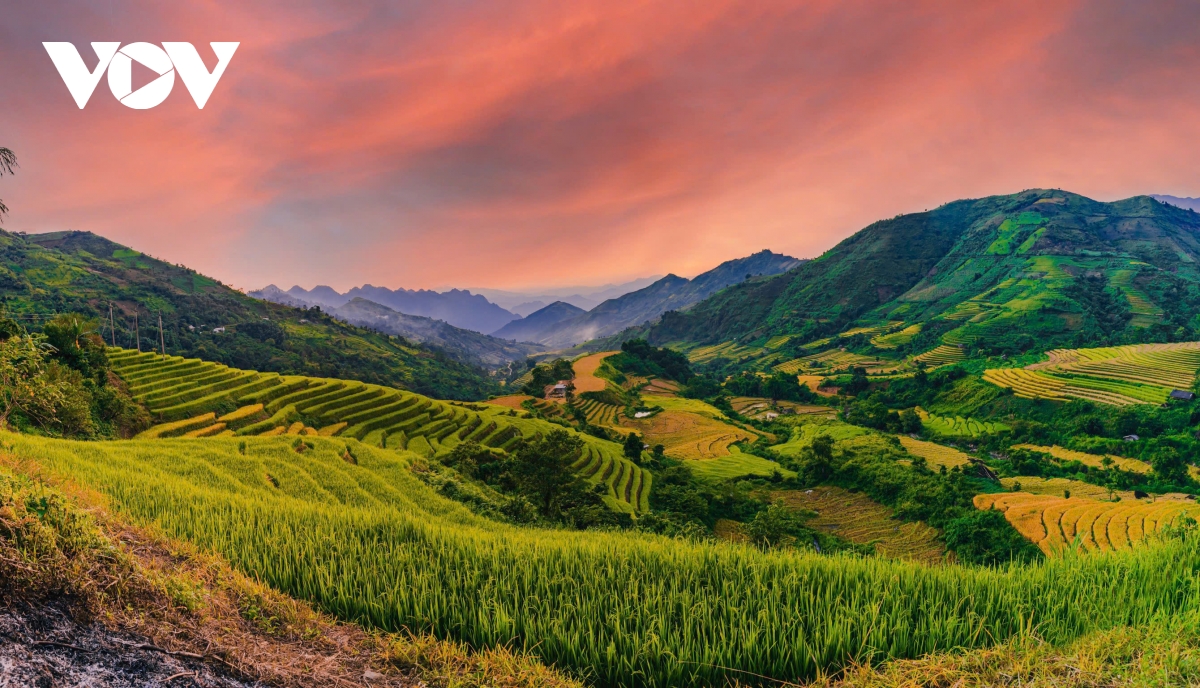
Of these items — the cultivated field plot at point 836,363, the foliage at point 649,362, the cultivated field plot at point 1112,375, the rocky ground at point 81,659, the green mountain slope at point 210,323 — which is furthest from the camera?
the foliage at point 649,362

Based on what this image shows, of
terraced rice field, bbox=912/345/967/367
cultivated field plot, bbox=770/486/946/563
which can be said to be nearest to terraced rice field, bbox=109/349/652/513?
cultivated field plot, bbox=770/486/946/563

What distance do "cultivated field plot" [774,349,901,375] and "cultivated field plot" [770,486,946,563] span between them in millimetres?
67252

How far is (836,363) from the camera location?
114438mm

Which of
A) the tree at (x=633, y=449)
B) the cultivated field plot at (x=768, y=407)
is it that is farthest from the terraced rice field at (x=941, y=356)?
the tree at (x=633, y=449)

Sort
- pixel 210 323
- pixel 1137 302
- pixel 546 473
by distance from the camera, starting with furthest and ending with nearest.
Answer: pixel 210 323 → pixel 1137 302 → pixel 546 473

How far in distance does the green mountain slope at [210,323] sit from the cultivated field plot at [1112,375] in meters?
113

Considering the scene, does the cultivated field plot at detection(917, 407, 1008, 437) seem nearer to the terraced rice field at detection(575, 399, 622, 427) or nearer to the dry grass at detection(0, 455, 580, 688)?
the terraced rice field at detection(575, 399, 622, 427)

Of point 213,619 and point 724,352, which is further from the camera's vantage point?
point 724,352

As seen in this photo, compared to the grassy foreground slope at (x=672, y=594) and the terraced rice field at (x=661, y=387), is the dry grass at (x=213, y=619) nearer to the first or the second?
the grassy foreground slope at (x=672, y=594)

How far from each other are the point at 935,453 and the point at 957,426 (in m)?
17.6

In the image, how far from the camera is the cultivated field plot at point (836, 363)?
104188 millimetres

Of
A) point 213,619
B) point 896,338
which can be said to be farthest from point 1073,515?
point 896,338

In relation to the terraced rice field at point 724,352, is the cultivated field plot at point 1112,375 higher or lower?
lower

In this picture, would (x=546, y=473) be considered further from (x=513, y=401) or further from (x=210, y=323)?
(x=210, y=323)
